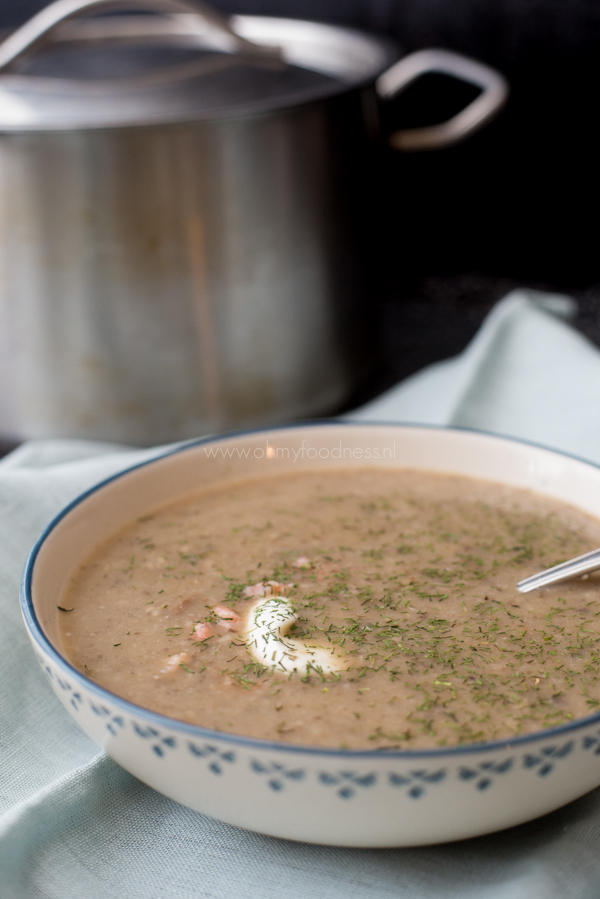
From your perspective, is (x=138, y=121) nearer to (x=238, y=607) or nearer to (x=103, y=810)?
(x=238, y=607)

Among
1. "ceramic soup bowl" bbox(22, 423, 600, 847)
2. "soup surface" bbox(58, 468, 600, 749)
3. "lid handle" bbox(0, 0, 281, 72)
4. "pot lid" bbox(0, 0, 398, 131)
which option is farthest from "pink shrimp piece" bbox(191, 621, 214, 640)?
"lid handle" bbox(0, 0, 281, 72)

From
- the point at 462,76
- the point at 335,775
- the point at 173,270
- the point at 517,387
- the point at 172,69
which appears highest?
the point at 172,69

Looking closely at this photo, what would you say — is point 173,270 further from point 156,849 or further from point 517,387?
point 156,849

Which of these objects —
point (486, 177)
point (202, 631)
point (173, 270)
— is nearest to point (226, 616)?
point (202, 631)

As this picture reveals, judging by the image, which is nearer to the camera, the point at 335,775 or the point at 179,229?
the point at 335,775

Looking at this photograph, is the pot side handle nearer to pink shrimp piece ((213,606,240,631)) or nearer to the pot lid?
the pot lid

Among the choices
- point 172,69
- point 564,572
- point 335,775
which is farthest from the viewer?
point 172,69

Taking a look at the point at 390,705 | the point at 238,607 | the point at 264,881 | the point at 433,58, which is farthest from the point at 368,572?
the point at 433,58

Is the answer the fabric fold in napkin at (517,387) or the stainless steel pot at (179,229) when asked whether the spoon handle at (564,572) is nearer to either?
the fabric fold in napkin at (517,387)
